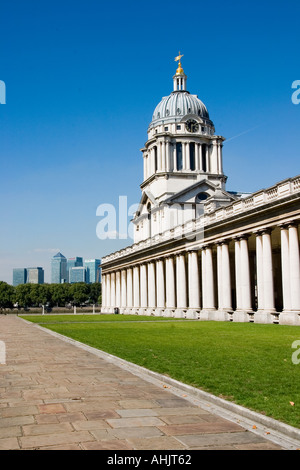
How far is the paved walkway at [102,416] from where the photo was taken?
741 cm

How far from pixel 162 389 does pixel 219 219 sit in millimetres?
38500

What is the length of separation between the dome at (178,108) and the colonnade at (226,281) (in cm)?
3319

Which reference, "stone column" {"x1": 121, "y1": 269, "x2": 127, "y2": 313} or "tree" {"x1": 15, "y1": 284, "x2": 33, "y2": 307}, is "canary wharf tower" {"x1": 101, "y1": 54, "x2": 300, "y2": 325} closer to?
"stone column" {"x1": 121, "y1": 269, "x2": 127, "y2": 313}

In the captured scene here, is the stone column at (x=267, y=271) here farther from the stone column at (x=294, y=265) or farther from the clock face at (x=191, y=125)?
the clock face at (x=191, y=125)

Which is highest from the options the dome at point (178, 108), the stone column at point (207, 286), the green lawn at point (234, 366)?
the dome at point (178, 108)

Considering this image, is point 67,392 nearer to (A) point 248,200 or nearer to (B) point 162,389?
(B) point 162,389

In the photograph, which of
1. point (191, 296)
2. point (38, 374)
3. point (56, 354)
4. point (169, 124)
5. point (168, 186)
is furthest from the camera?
point (169, 124)

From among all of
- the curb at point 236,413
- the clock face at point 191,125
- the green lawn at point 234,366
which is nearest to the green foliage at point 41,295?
the clock face at point 191,125

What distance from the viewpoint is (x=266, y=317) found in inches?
1542

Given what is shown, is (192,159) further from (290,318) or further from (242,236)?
(290,318)

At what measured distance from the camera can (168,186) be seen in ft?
303

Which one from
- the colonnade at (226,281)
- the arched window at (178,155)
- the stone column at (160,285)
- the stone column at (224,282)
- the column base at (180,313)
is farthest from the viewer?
the arched window at (178,155)

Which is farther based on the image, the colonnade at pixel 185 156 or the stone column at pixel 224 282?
the colonnade at pixel 185 156

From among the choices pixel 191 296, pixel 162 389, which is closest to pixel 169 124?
pixel 191 296
